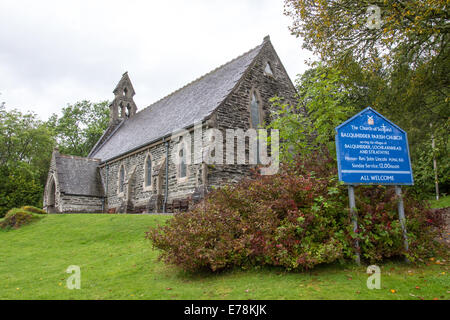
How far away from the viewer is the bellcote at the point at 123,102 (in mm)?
39438

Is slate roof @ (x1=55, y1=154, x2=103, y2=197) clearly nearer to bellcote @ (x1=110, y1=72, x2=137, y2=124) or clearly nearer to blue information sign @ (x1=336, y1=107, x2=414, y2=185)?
bellcote @ (x1=110, y1=72, x2=137, y2=124)

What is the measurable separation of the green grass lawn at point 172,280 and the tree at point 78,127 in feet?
146

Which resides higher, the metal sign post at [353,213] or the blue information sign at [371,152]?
the blue information sign at [371,152]

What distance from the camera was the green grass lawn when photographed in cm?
581

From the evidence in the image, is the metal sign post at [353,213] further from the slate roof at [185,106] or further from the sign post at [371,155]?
the slate roof at [185,106]

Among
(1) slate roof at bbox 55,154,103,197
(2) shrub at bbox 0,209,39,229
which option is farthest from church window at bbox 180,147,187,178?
(1) slate roof at bbox 55,154,103,197

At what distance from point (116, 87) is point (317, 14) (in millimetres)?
31971

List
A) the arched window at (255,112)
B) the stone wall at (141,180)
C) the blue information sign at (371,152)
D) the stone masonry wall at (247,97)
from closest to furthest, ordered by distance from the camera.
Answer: the blue information sign at (371,152)
the stone masonry wall at (247,97)
the stone wall at (141,180)
the arched window at (255,112)

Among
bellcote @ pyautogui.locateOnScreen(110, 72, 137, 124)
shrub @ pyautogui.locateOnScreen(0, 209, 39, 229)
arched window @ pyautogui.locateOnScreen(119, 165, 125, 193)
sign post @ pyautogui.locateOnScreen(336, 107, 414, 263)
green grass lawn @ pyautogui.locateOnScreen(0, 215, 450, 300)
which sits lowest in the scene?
green grass lawn @ pyautogui.locateOnScreen(0, 215, 450, 300)

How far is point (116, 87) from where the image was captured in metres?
39.8

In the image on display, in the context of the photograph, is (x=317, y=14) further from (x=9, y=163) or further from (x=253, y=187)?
(x=9, y=163)

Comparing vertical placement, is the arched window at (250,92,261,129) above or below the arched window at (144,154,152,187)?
above

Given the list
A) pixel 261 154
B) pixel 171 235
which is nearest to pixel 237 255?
pixel 171 235

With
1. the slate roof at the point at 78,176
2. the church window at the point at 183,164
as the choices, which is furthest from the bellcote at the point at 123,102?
the church window at the point at 183,164
